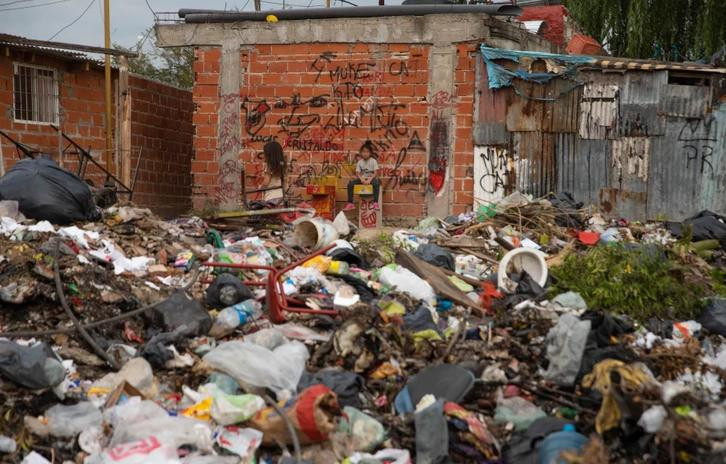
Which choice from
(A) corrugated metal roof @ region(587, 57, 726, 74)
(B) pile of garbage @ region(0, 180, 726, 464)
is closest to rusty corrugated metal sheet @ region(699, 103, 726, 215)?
(A) corrugated metal roof @ region(587, 57, 726, 74)

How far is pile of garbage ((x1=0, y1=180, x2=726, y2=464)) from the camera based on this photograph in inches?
156

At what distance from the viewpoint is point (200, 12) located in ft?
40.3

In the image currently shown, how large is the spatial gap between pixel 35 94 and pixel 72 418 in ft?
31.9

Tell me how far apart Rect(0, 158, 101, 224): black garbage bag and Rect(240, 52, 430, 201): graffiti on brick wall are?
3279 millimetres

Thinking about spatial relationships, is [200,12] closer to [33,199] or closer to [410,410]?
[33,199]

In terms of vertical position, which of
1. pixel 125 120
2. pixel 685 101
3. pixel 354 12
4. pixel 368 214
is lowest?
pixel 368 214

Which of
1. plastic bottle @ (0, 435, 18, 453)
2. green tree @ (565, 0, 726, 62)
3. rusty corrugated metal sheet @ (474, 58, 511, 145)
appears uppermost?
green tree @ (565, 0, 726, 62)

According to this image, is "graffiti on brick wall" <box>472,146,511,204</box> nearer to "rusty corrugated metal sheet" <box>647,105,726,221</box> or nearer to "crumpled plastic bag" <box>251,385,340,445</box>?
"rusty corrugated metal sheet" <box>647,105,726,221</box>

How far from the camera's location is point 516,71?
33.4 ft

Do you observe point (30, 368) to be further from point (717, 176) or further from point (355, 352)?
point (717, 176)

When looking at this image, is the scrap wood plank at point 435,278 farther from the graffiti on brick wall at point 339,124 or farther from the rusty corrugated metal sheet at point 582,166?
the rusty corrugated metal sheet at point 582,166

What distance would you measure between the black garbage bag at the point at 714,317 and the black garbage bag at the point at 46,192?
19.6ft

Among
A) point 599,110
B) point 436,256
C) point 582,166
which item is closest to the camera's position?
point 436,256

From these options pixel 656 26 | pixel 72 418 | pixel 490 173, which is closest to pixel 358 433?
pixel 72 418
